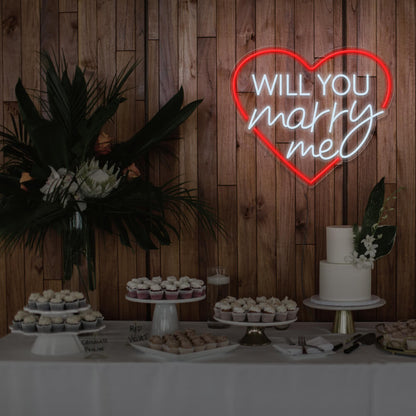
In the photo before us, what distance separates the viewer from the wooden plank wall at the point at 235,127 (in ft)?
9.53

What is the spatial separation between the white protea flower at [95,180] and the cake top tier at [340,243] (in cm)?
104

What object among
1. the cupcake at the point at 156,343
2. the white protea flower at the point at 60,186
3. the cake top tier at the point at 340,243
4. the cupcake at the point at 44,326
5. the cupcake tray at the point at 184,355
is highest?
the white protea flower at the point at 60,186

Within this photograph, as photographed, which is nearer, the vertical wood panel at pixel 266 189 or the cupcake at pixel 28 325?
the cupcake at pixel 28 325

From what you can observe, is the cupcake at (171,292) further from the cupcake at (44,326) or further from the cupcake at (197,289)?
the cupcake at (44,326)

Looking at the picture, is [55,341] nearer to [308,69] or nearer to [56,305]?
[56,305]

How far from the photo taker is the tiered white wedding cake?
2.52m

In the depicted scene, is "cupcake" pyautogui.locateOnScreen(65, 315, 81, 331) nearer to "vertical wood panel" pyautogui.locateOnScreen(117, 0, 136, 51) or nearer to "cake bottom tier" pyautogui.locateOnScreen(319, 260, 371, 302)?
"cake bottom tier" pyautogui.locateOnScreen(319, 260, 371, 302)

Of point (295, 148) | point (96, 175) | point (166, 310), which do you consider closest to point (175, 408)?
point (166, 310)

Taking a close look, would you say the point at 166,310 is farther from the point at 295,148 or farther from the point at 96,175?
the point at 295,148

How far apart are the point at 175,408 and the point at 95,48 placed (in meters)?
1.93

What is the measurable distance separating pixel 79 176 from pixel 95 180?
7cm

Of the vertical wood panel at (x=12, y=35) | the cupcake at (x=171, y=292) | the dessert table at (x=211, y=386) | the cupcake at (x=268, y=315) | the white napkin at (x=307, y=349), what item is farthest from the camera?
the vertical wood panel at (x=12, y=35)

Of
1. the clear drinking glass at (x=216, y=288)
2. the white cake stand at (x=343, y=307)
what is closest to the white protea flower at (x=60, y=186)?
the clear drinking glass at (x=216, y=288)

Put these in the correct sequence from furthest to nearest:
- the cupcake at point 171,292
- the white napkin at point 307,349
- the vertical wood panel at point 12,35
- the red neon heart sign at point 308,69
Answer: the vertical wood panel at point 12,35 → the red neon heart sign at point 308,69 → the cupcake at point 171,292 → the white napkin at point 307,349
